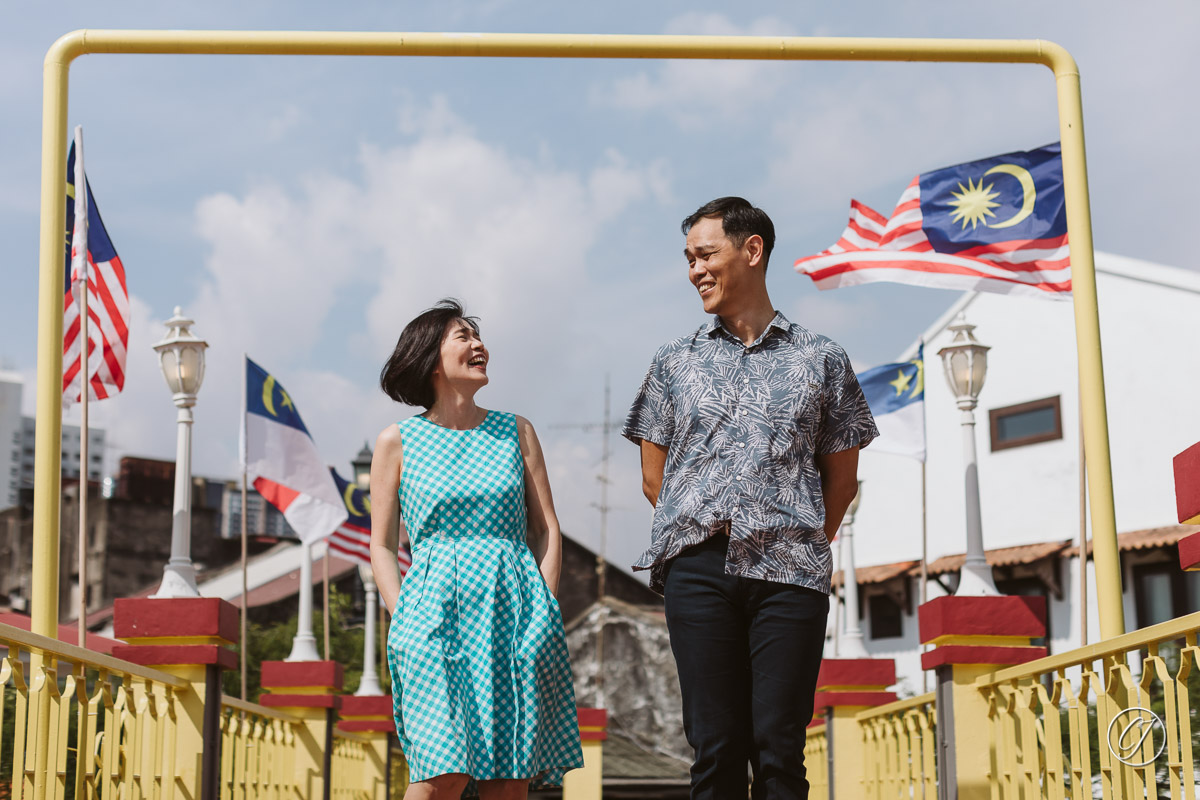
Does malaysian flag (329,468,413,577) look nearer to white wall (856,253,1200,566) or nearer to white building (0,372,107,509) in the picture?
white wall (856,253,1200,566)

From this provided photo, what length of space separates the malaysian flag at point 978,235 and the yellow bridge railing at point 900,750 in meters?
2.51

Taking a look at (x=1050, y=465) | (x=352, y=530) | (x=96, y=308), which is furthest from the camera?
(x=1050, y=465)

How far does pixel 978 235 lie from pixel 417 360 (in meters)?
4.89

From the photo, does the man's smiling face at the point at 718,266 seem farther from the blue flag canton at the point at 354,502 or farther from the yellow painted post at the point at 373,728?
the blue flag canton at the point at 354,502

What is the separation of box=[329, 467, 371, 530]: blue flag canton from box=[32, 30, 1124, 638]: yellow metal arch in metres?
11.1

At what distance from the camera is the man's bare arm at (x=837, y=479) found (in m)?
3.58

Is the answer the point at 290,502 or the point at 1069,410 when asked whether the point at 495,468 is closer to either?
the point at 290,502

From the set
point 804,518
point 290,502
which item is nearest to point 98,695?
point 804,518

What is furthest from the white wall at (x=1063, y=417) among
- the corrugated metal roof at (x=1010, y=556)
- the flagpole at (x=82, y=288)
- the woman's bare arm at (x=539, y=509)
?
the woman's bare arm at (x=539, y=509)

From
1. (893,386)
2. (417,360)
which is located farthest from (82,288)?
(893,386)

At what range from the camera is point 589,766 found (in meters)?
12.6

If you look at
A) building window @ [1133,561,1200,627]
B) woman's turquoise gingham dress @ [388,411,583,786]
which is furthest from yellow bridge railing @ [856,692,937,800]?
building window @ [1133,561,1200,627]

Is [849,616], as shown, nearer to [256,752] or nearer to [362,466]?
[256,752]

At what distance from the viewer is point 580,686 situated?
31.5 meters
